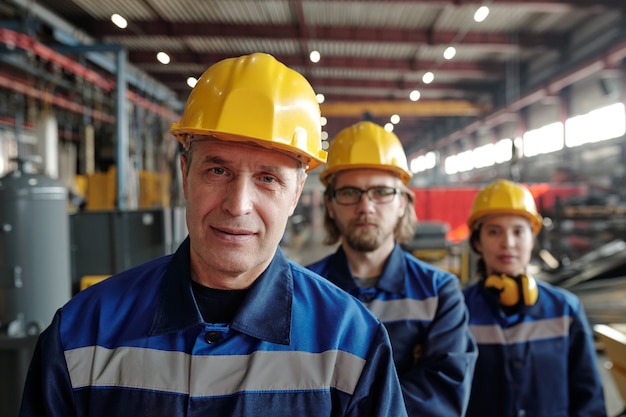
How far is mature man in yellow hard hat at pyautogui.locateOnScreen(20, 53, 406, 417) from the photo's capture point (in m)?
1.11

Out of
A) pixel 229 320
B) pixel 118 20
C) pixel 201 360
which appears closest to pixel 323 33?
pixel 118 20

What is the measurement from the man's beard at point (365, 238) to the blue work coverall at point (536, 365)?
27.8 inches

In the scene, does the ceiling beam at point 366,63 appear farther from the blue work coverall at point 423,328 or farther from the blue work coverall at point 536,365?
the blue work coverall at point 536,365

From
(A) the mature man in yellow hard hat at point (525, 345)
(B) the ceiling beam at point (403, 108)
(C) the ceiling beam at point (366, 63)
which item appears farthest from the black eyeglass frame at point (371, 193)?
(B) the ceiling beam at point (403, 108)

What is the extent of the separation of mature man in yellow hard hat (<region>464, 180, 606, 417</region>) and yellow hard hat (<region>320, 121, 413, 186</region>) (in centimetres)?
73

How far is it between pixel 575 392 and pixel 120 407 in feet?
6.63

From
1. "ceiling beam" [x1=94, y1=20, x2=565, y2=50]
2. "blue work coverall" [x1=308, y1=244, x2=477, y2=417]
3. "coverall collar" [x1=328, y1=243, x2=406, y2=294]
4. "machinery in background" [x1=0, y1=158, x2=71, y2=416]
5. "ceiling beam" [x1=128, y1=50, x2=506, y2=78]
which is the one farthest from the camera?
"ceiling beam" [x1=128, y1=50, x2=506, y2=78]

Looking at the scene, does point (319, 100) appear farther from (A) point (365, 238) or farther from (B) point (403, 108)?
(B) point (403, 108)

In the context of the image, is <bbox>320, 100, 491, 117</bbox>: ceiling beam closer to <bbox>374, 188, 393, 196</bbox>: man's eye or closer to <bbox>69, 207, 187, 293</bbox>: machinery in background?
<bbox>69, 207, 187, 293</bbox>: machinery in background

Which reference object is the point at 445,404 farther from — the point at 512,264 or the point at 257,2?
the point at 257,2

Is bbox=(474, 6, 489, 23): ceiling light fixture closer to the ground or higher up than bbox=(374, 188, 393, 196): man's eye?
higher up

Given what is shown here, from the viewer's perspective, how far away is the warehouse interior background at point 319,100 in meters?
3.18

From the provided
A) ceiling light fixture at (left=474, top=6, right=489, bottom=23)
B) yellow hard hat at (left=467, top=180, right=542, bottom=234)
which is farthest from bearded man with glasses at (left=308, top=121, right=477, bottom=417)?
ceiling light fixture at (left=474, top=6, right=489, bottom=23)

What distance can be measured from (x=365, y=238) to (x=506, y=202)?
0.99 metres
